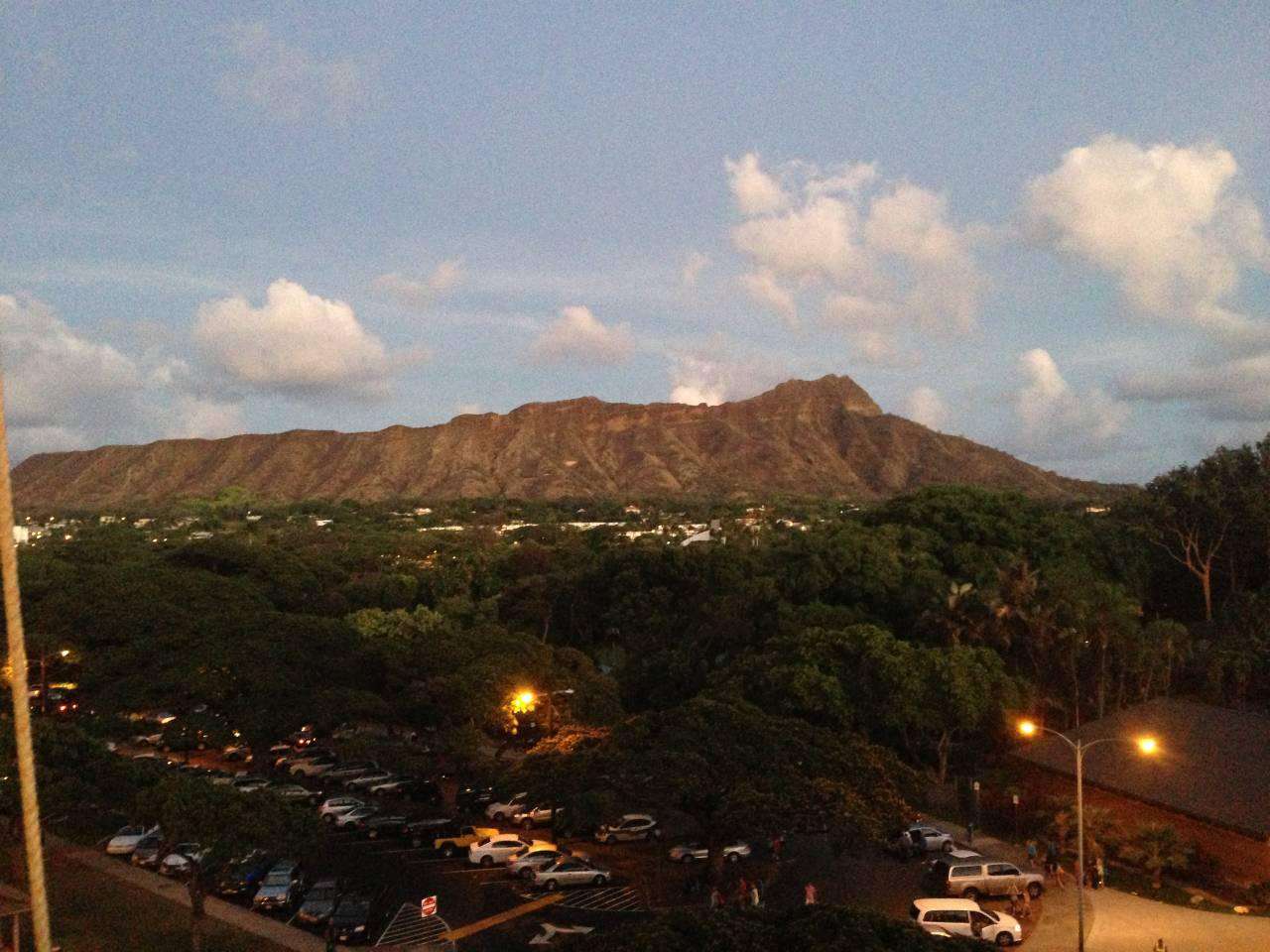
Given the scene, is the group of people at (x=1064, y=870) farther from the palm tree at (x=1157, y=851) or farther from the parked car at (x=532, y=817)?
the parked car at (x=532, y=817)

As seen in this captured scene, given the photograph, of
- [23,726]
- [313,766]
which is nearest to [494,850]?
[313,766]

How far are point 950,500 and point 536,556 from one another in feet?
108

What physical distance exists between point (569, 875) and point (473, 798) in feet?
29.6

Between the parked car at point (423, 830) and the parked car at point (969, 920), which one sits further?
the parked car at point (423, 830)

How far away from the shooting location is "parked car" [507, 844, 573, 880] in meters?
26.6

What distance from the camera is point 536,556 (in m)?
73.5

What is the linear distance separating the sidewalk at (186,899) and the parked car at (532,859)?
5963 mm

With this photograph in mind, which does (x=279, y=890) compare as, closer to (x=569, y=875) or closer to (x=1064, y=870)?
(x=569, y=875)

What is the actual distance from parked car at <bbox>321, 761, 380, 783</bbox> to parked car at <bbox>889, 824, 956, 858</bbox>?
21.1 m

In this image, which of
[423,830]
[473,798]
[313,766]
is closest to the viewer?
[423,830]

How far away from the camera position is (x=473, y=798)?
33969 millimetres

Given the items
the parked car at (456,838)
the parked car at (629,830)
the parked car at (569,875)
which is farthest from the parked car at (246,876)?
the parked car at (629,830)

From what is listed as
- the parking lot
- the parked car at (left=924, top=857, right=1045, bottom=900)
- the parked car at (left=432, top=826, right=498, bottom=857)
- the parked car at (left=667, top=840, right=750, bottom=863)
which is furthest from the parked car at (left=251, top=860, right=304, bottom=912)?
the parked car at (left=924, top=857, right=1045, bottom=900)

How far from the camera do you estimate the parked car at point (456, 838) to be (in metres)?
29.4
